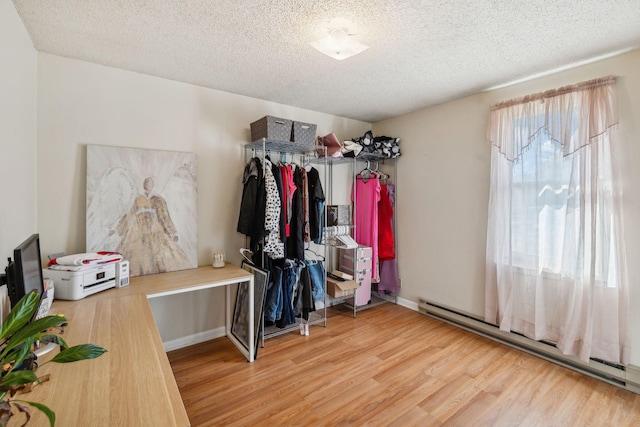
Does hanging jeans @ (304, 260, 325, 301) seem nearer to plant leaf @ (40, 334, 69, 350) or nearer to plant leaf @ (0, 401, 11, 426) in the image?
plant leaf @ (40, 334, 69, 350)

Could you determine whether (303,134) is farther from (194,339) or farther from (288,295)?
(194,339)

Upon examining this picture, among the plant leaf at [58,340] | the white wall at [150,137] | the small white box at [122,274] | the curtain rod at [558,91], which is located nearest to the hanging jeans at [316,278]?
the white wall at [150,137]

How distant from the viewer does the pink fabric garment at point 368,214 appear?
3.71m

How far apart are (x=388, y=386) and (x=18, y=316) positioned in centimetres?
222

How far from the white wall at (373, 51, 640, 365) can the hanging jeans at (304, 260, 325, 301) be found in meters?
1.25

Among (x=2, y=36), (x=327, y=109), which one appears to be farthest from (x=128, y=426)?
(x=327, y=109)

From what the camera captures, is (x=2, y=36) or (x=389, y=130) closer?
(x=2, y=36)

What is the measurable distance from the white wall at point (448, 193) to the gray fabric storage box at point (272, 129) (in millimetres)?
1693

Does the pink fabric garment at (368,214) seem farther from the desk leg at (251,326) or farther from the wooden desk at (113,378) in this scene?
the wooden desk at (113,378)

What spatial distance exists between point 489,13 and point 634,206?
1739mm

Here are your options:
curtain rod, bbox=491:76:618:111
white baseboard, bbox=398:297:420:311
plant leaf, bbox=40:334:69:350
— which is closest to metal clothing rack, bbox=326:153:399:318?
white baseboard, bbox=398:297:420:311

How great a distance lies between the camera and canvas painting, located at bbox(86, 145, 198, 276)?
2363 mm

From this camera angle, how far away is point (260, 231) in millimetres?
2744

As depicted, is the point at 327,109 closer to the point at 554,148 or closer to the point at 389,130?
the point at 389,130
